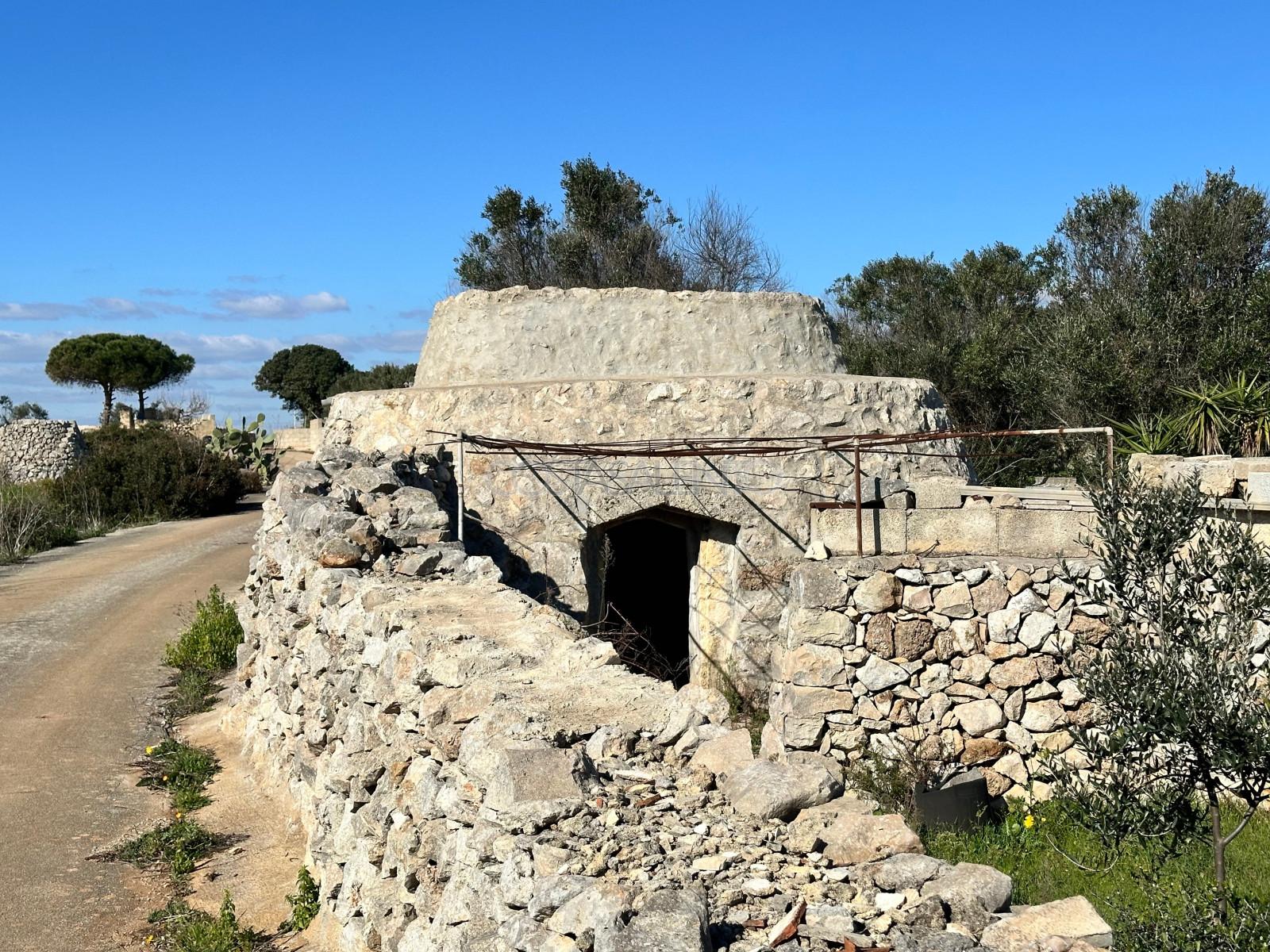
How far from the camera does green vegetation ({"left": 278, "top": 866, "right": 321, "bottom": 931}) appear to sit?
18.6ft

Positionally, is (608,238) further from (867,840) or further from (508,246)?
(867,840)

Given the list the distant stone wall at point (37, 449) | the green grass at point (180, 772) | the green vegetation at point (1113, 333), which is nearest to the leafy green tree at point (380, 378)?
the distant stone wall at point (37, 449)

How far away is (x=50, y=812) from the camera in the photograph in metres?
7.41

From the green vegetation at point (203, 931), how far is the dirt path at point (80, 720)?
0.65ft

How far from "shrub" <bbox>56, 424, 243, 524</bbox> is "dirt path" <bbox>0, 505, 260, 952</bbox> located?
418 cm

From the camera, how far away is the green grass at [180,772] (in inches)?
302

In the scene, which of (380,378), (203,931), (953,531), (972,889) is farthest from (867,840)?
(380,378)

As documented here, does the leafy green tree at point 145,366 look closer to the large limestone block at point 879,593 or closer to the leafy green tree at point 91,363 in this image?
the leafy green tree at point 91,363

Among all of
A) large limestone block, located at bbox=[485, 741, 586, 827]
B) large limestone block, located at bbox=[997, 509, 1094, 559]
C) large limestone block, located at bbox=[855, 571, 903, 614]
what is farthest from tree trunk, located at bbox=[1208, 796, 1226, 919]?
large limestone block, located at bbox=[997, 509, 1094, 559]

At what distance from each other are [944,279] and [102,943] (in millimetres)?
26105

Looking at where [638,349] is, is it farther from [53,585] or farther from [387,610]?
[53,585]

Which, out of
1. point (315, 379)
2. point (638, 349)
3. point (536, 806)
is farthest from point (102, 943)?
point (315, 379)

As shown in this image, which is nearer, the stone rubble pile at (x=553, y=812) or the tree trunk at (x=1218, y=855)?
the stone rubble pile at (x=553, y=812)

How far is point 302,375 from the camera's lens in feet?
181
